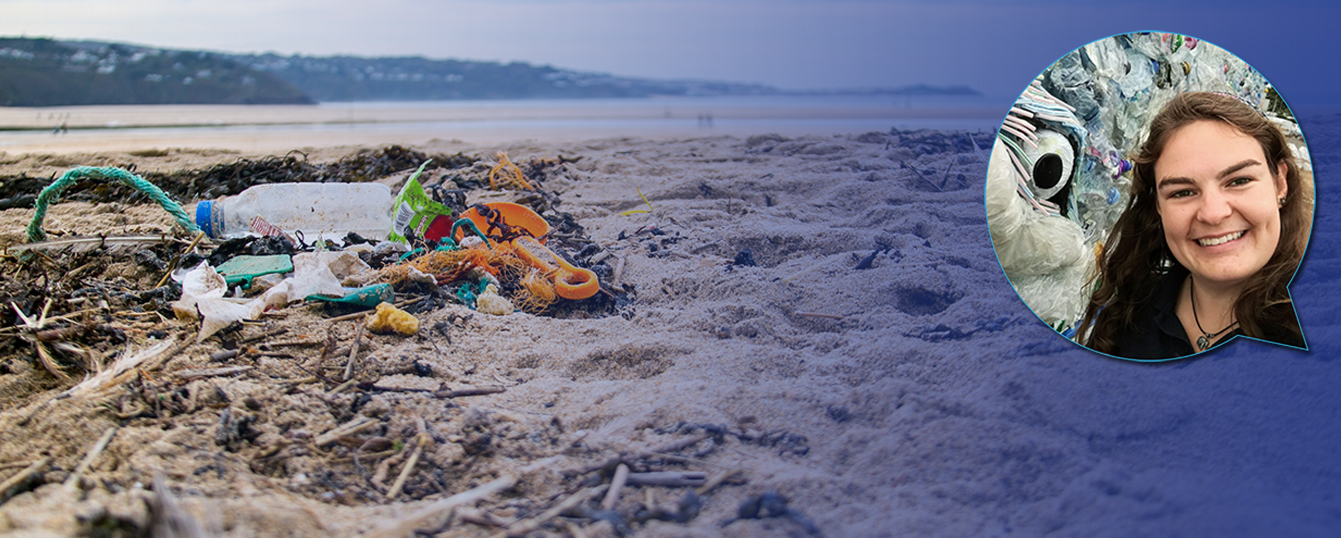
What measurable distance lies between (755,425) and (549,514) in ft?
2.31

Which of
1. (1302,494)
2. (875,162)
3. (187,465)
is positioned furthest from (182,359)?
(875,162)

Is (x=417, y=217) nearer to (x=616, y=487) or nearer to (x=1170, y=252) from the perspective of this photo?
(x=616, y=487)

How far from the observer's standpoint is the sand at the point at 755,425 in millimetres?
1688

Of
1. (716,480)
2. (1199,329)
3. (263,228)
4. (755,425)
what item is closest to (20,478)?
(716,480)

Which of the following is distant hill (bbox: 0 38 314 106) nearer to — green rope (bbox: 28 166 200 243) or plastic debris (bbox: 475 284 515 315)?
green rope (bbox: 28 166 200 243)

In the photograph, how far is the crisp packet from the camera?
12.8 feet

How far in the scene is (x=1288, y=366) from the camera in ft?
6.79

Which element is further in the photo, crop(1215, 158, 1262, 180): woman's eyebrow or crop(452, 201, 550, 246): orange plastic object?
crop(452, 201, 550, 246): orange plastic object

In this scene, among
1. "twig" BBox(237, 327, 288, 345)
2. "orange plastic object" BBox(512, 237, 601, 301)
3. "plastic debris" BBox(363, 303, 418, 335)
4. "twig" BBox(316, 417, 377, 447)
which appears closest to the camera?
"twig" BBox(316, 417, 377, 447)

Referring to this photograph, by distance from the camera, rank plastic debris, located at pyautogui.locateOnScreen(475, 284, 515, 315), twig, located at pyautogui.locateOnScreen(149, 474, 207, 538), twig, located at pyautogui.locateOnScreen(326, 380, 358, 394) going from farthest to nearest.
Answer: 1. plastic debris, located at pyautogui.locateOnScreen(475, 284, 515, 315)
2. twig, located at pyautogui.locateOnScreen(326, 380, 358, 394)
3. twig, located at pyautogui.locateOnScreen(149, 474, 207, 538)

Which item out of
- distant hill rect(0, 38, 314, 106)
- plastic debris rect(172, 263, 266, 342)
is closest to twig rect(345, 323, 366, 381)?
plastic debris rect(172, 263, 266, 342)

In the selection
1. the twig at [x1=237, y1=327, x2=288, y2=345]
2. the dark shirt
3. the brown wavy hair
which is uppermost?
the brown wavy hair

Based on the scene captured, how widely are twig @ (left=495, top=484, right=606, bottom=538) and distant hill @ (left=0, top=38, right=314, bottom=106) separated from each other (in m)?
25.3

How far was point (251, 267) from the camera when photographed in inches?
132
